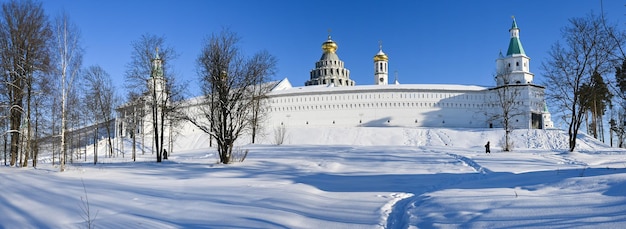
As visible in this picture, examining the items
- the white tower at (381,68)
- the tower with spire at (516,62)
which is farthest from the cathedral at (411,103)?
the white tower at (381,68)

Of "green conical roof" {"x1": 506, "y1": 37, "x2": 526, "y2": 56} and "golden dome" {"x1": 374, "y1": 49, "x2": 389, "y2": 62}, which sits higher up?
"golden dome" {"x1": 374, "y1": 49, "x2": 389, "y2": 62}

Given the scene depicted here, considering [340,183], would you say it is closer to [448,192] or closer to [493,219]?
[448,192]

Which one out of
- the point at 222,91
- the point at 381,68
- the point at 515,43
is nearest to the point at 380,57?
the point at 381,68

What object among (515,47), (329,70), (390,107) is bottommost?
(390,107)

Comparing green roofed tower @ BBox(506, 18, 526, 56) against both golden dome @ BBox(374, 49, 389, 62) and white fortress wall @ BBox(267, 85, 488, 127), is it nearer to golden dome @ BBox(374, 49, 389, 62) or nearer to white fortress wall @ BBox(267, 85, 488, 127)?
white fortress wall @ BBox(267, 85, 488, 127)

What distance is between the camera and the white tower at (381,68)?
6862cm

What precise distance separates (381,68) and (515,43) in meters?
21.7

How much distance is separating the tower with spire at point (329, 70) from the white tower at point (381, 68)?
25.1 feet

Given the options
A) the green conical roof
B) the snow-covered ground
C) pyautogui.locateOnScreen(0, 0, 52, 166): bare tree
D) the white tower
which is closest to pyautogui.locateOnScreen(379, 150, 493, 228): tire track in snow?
the snow-covered ground

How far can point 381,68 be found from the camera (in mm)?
Result: 69188

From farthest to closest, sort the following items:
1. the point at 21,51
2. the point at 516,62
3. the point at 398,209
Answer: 1. the point at 516,62
2. the point at 21,51
3. the point at 398,209

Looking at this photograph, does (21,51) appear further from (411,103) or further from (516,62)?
(516,62)

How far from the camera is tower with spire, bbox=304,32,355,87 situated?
74.4m

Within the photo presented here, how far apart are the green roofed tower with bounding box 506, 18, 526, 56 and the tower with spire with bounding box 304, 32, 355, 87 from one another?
95.6 ft
